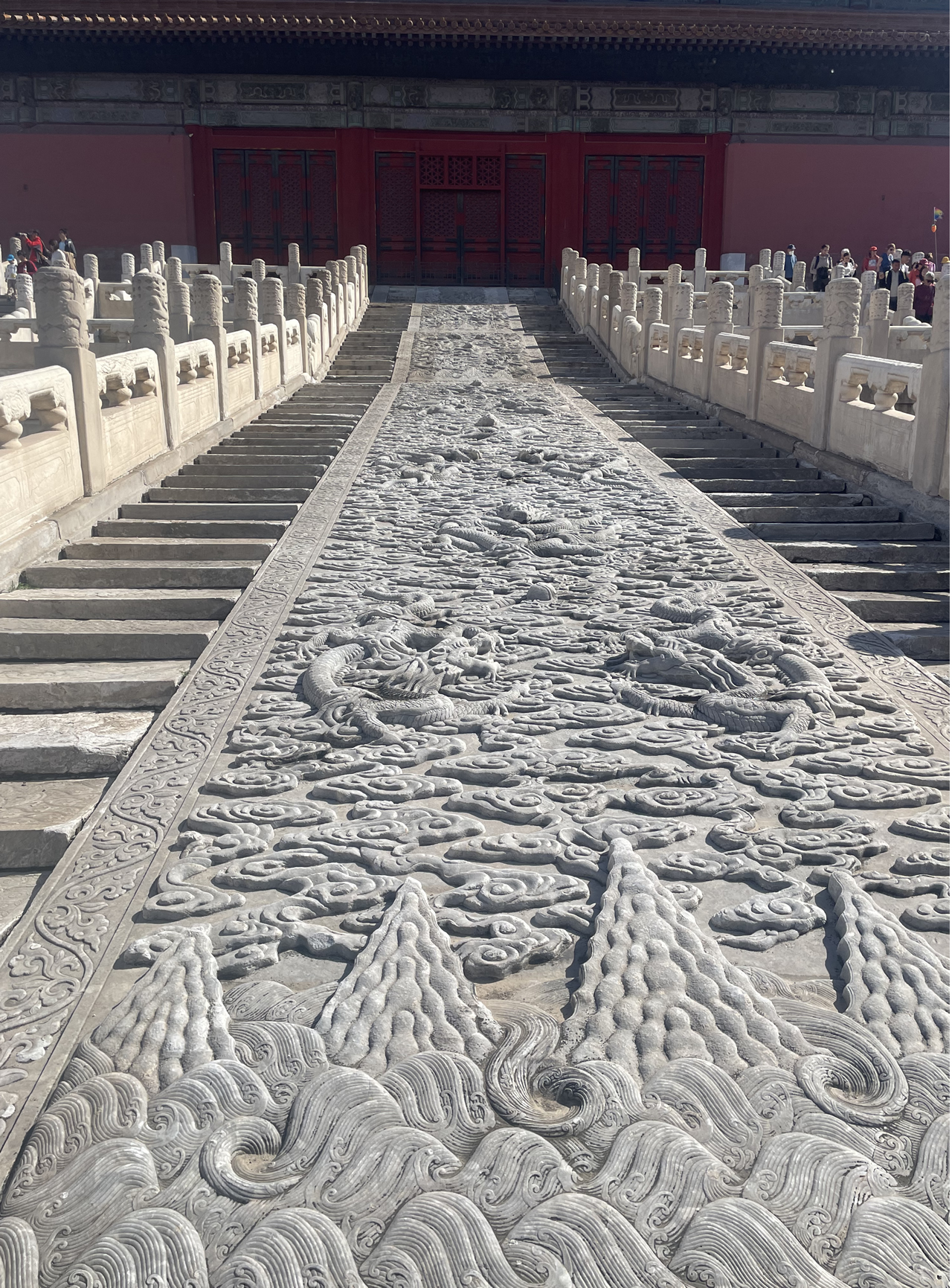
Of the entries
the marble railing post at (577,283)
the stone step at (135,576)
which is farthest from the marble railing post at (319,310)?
the stone step at (135,576)

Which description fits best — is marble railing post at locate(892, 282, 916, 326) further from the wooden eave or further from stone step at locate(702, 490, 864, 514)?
the wooden eave

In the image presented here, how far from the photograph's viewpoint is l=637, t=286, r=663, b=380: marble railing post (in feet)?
47.8

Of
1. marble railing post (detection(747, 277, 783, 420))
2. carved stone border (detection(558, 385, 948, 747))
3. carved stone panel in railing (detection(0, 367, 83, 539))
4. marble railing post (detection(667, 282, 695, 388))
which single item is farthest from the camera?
marble railing post (detection(667, 282, 695, 388))

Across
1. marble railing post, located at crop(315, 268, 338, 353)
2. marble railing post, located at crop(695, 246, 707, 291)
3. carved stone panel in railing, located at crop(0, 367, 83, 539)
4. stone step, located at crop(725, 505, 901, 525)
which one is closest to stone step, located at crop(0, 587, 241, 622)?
carved stone panel in railing, located at crop(0, 367, 83, 539)

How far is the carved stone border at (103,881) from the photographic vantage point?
2463 mm

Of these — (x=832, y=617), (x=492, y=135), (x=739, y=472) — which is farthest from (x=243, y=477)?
(x=492, y=135)

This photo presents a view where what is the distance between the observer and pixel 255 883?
10.2 ft

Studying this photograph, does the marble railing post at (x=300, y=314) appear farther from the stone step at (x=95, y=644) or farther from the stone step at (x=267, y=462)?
the stone step at (x=95, y=644)

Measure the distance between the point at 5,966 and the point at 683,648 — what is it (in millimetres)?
3067

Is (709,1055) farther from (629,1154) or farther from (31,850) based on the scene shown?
(31,850)

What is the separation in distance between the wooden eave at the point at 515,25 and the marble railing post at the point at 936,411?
19.4 meters

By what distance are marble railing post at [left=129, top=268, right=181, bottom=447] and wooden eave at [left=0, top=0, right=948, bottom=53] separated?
17.8 m

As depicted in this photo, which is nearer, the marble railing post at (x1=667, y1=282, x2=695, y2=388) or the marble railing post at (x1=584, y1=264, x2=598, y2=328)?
the marble railing post at (x1=667, y1=282, x2=695, y2=388)

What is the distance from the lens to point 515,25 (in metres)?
23.0
